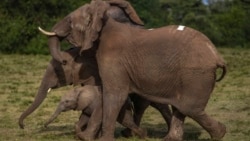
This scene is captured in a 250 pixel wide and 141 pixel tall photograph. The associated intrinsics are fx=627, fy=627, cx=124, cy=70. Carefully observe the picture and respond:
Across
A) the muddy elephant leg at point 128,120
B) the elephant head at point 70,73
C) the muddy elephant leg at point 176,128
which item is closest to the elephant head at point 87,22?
the elephant head at point 70,73

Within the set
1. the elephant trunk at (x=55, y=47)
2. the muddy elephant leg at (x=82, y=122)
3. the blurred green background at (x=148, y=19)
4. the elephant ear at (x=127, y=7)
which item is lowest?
the blurred green background at (x=148, y=19)

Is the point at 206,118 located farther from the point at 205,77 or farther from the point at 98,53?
the point at 98,53

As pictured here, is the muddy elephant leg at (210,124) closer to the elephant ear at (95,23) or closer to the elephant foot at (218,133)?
the elephant foot at (218,133)

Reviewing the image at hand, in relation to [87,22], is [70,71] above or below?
below

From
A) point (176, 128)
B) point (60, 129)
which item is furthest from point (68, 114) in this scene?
point (176, 128)

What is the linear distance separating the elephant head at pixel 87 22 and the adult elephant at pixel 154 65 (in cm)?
1

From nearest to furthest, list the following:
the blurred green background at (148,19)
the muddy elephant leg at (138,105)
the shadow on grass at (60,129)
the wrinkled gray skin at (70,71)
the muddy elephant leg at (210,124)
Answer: the muddy elephant leg at (210,124) → the wrinkled gray skin at (70,71) → the muddy elephant leg at (138,105) → the shadow on grass at (60,129) → the blurred green background at (148,19)

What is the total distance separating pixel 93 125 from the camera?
865cm

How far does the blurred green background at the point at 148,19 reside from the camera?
1171 inches

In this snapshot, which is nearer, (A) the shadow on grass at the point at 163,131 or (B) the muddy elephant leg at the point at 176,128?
(B) the muddy elephant leg at the point at 176,128

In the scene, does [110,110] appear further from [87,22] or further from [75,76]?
[87,22]

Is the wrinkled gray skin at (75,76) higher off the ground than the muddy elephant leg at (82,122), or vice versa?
the wrinkled gray skin at (75,76)

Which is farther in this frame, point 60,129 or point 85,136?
point 60,129

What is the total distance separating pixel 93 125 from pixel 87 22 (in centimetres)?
142
